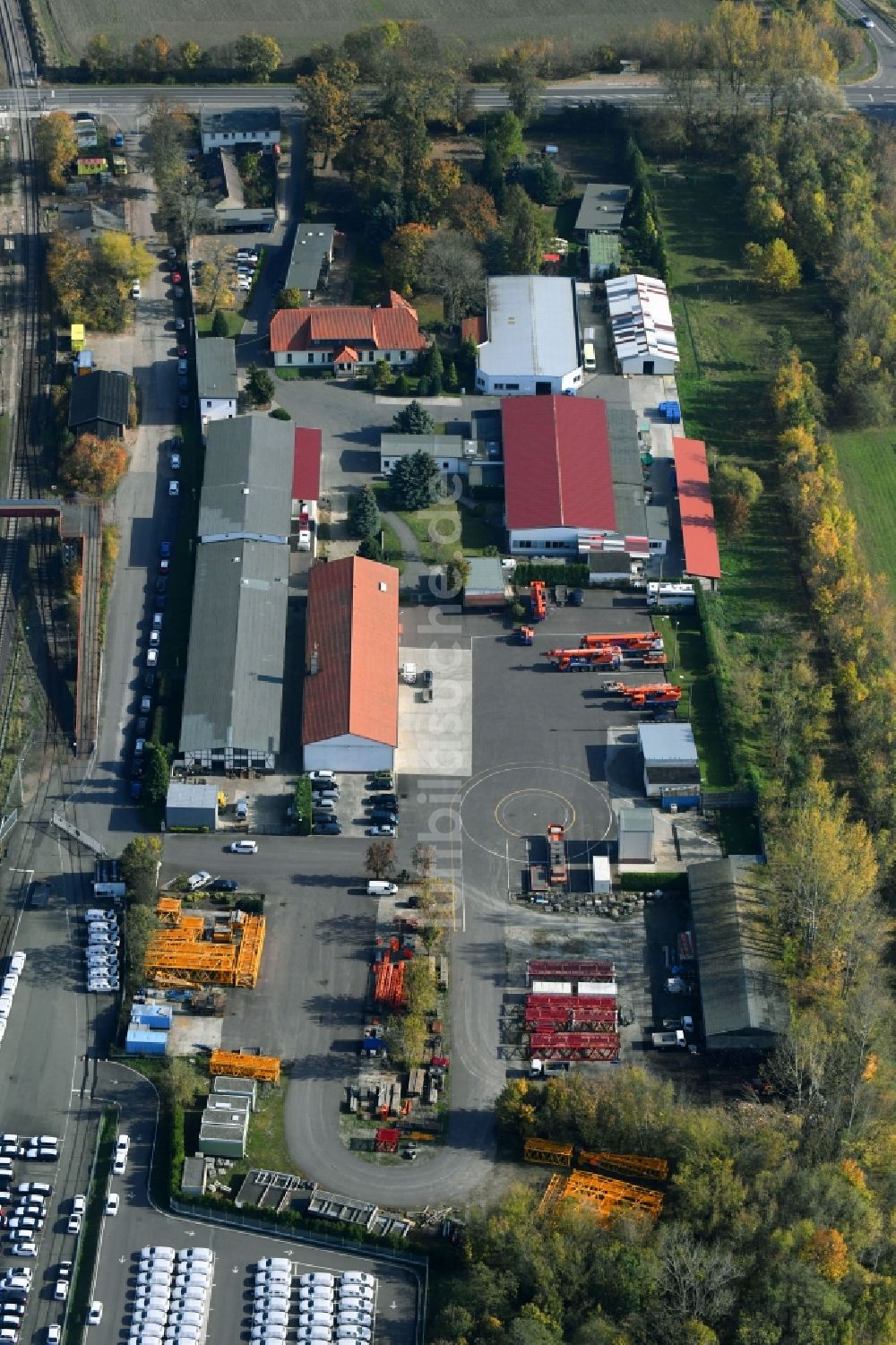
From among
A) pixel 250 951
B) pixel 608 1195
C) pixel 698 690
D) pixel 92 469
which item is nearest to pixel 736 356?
pixel 698 690

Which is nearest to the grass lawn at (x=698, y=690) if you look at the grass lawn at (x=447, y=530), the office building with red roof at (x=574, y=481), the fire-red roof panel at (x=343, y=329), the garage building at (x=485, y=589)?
the office building with red roof at (x=574, y=481)

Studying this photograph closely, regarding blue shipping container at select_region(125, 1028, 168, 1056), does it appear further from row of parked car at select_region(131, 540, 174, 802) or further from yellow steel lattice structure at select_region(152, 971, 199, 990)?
row of parked car at select_region(131, 540, 174, 802)

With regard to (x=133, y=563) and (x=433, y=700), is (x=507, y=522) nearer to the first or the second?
(x=433, y=700)

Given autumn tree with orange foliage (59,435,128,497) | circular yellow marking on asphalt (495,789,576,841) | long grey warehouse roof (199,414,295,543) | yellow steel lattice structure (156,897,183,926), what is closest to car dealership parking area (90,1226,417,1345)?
yellow steel lattice structure (156,897,183,926)

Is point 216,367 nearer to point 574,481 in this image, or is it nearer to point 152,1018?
point 574,481

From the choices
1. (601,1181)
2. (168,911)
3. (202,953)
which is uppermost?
(168,911)

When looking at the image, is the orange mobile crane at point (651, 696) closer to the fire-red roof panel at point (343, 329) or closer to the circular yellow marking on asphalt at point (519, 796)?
the circular yellow marking on asphalt at point (519, 796)

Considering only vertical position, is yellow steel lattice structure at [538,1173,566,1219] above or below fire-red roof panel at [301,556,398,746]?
below
